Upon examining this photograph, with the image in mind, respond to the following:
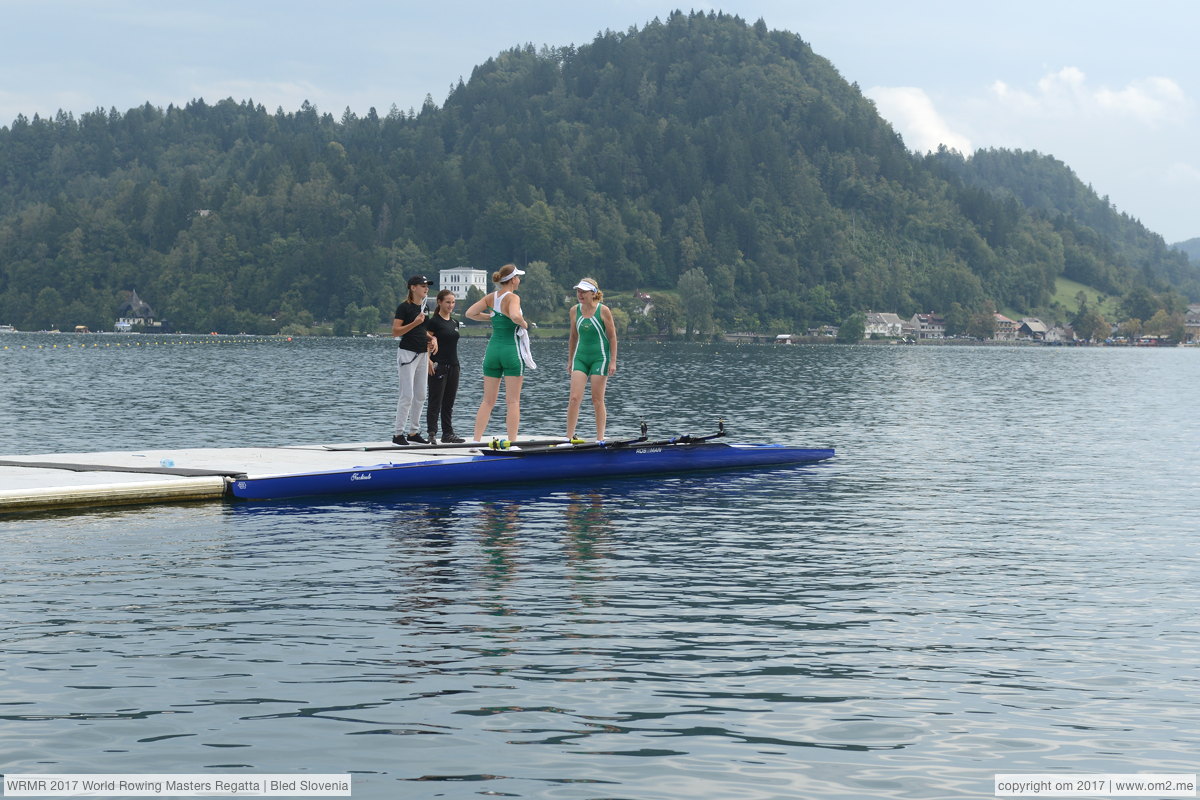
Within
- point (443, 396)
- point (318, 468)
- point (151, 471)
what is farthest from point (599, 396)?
point (151, 471)

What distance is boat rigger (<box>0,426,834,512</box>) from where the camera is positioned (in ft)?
60.9

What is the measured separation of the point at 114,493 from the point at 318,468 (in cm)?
314

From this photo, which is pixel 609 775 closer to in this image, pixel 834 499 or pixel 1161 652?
pixel 1161 652

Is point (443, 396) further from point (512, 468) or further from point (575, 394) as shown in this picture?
point (575, 394)

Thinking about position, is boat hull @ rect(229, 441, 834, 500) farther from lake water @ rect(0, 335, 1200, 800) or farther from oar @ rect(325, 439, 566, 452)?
oar @ rect(325, 439, 566, 452)

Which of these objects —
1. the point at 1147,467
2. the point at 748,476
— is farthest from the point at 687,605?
the point at 1147,467

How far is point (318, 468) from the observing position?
20312mm

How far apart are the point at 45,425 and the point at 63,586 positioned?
26605 mm

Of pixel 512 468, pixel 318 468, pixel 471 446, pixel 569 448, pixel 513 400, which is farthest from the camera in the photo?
pixel 471 446

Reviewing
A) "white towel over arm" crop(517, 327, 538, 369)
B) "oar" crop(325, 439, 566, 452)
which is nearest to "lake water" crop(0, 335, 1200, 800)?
"oar" crop(325, 439, 566, 452)

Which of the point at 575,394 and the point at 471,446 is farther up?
the point at 575,394

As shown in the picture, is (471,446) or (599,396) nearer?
(599,396)

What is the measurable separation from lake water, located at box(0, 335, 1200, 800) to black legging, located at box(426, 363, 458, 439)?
2.27m

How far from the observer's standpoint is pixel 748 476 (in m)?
25.0
